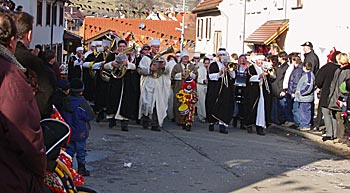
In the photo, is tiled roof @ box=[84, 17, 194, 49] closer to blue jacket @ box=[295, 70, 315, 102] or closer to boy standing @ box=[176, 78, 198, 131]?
boy standing @ box=[176, 78, 198, 131]

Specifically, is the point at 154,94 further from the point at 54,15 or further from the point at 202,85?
the point at 54,15

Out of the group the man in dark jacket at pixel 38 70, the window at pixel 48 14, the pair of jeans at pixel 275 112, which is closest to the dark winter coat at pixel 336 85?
the pair of jeans at pixel 275 112

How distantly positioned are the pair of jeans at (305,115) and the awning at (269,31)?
11645 millimetres

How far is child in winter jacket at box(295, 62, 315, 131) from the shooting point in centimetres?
1515

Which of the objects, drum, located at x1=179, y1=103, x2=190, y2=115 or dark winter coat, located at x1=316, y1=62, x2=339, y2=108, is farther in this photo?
drum, located at x1=179, y1=103, x2=190, y2=115

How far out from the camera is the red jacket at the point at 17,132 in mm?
3555

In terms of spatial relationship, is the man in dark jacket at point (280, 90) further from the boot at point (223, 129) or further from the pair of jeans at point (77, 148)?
the pair of jeans at point (77, 148)

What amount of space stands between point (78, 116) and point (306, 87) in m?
8.15

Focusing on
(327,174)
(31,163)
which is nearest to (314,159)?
(327,174)

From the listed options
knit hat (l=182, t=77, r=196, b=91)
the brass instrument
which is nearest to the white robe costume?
knit hat (l=182, t=77, r=196, b=91)

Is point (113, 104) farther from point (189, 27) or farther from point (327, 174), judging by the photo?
point (189, 27)

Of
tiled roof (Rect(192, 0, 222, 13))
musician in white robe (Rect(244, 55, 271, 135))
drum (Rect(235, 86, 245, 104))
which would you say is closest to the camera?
musician in white robe (Rect(244, 55, 271, 135))

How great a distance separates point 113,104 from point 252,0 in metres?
21.3

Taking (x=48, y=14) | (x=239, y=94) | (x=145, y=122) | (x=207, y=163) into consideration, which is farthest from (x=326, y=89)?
(x=48, y=14)
